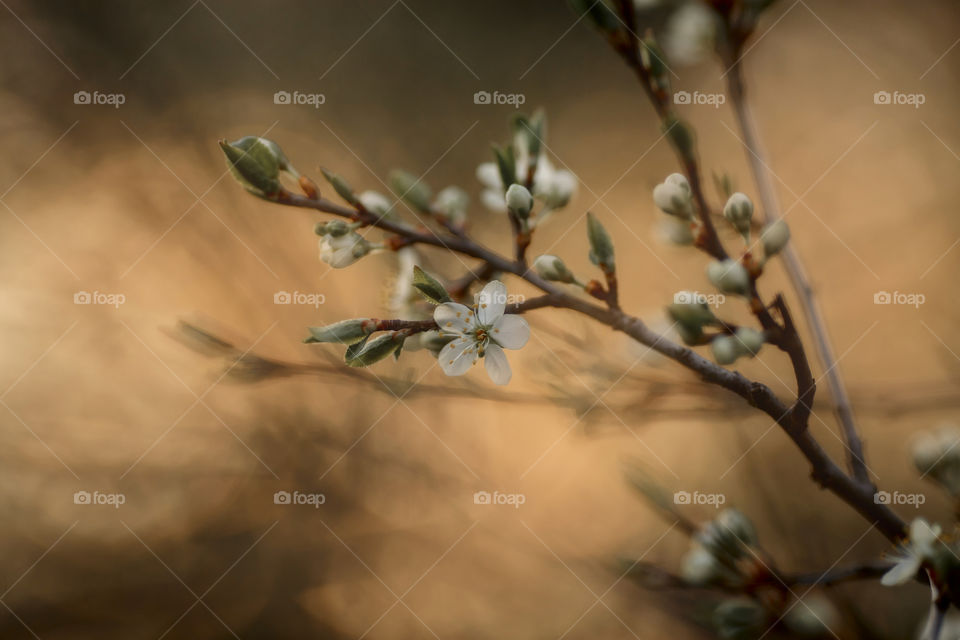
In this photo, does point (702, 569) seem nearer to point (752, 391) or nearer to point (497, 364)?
point (752, 391)

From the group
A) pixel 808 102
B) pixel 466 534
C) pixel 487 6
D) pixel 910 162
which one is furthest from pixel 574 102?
pixel 466 534

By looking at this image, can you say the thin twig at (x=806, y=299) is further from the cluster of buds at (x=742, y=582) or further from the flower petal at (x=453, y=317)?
the flower petal at (x=453, y=317)
